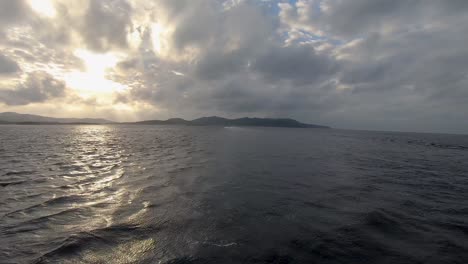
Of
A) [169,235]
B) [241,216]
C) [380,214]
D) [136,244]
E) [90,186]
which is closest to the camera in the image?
[136,244]

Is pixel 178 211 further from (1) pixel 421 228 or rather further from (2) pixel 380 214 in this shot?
(1) pixel 421 228

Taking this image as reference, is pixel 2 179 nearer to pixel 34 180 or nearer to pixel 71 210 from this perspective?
pixel 34 180

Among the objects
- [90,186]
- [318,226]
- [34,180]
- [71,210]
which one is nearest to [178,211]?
[71,210]

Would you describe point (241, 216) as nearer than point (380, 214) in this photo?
Yes

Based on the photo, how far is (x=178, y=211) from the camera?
12.0 metres

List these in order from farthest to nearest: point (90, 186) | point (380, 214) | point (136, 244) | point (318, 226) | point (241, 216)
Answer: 1. point (90, 186)
2. point (380, 214)
3. point (241, 216)
4. point (318, 226)
5. point (136, 244)

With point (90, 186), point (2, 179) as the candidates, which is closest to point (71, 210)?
point (90, 186)

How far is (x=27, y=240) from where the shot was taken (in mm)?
8680

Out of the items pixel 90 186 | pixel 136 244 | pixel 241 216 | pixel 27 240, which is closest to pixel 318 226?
pixel 241 216

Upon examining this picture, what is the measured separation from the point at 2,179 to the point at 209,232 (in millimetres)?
19288

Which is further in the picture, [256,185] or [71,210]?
[256,185]

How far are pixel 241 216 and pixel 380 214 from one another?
814 cm

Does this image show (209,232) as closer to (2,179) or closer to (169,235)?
(169,235)

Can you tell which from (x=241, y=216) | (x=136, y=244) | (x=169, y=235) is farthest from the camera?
(x=241, y=216)
